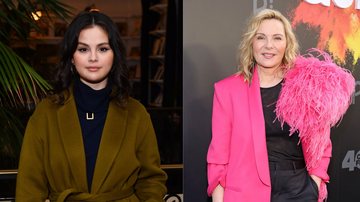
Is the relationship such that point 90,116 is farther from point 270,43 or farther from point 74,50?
point 270,43

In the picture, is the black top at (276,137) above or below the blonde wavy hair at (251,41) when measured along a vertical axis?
below

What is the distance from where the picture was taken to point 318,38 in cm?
336

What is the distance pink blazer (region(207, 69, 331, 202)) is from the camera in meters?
2.58

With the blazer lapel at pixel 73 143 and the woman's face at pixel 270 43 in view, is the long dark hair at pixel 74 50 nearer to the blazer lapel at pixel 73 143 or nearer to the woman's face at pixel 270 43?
the blazer lapel at pixel 73 143

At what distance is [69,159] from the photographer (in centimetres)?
223

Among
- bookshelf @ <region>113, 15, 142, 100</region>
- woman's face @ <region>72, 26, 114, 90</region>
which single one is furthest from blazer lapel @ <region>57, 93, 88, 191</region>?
bookshelf @ <region>113, 15, 142, 100</region>

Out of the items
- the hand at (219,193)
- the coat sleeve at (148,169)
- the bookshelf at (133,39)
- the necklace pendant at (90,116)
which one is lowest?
the hand at (219,193)

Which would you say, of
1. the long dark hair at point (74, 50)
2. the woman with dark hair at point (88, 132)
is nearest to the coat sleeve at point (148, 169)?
the woman with dark hair at point (88, 132)

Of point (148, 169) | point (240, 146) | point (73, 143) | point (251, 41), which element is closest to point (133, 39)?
point (251, 41)

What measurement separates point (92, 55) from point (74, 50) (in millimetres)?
82

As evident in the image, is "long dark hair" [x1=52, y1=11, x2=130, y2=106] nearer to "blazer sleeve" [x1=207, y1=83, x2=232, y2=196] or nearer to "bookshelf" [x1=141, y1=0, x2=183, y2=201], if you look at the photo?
"blazer sleeve" [x1=207, y1=83, x2=232, y2=196]

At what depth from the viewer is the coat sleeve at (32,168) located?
222 centimetres

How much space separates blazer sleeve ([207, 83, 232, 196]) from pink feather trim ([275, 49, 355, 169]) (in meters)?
0.22

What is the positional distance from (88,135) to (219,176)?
667 mm
